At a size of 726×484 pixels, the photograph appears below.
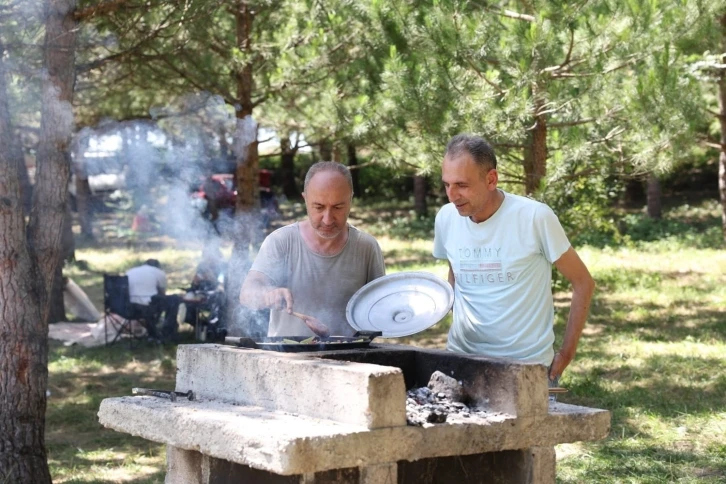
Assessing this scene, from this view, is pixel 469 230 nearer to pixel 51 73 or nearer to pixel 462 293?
pixel 462 293

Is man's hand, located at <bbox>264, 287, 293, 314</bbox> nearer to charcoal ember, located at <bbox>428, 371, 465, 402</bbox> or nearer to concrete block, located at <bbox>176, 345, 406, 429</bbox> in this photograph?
concrete block, located at <bbox>176, 345, 406, 429</bbox>

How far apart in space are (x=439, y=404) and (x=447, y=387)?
11 cm

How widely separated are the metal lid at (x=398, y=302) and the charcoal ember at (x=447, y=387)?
0.91 feet

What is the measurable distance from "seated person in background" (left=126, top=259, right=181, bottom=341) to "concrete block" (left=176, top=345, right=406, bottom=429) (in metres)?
7.08

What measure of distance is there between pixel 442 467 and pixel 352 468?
64 cm

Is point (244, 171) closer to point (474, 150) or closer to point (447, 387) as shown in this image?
point (474, 150)

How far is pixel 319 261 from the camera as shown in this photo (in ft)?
13.4

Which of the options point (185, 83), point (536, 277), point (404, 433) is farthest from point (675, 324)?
point (404, 433)

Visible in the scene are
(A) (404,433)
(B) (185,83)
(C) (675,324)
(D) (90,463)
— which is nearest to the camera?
(A) (404,433)

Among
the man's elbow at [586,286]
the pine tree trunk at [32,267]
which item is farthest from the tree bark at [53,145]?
the man's elbow at [586,286]

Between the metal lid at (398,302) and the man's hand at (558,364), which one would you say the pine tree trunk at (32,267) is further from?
the man's hand at (558,364)

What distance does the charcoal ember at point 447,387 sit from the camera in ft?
11.6

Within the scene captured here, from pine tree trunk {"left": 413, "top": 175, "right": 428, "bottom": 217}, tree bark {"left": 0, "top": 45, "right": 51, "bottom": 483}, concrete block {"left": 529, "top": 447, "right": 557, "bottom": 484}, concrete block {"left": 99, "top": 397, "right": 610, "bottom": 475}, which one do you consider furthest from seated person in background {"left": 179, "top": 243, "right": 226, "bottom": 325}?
pine tree trunk {"left": 413, "top": 175, "right": 428, "bottom": 217}

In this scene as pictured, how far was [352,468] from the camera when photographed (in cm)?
329
